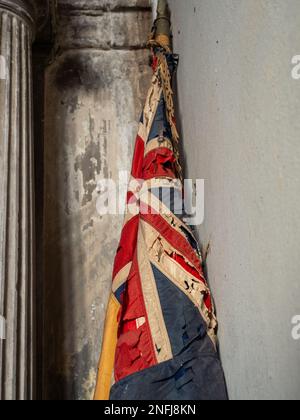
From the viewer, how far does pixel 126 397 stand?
3.51 feet

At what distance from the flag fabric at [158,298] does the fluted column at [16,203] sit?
0.21m

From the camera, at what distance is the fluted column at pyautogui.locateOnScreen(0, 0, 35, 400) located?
112 centimetres

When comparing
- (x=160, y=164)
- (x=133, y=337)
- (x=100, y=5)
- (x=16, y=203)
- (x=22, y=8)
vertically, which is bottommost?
(x=133, y=337)

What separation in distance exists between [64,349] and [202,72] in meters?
0.86

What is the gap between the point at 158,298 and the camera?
1170mm

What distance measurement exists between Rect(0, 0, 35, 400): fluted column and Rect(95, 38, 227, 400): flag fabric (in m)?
0.21

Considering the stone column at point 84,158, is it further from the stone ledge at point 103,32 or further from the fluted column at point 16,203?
the fluted column at point 16,203

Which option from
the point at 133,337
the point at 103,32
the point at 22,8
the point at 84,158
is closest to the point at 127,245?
the point at 133,337

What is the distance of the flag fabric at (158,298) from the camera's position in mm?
1072

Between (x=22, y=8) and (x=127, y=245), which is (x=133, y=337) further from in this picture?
(x=22, y=8)

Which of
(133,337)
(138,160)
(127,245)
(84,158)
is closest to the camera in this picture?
(133,337)

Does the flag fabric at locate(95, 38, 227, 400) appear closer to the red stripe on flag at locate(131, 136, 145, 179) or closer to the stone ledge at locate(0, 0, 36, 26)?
the red stripe on flag at locate(131, 136, 145, 179)

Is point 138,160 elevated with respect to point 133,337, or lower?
elevated

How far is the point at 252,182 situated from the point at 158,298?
376mm
